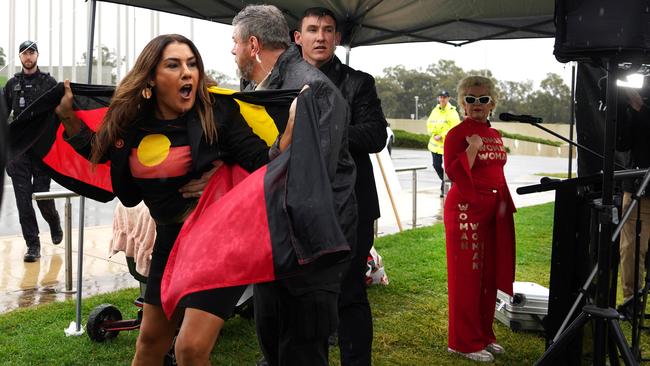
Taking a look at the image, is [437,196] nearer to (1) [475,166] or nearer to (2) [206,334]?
(1) [475,166]

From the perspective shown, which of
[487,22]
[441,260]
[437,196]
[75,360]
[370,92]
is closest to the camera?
[370,92]

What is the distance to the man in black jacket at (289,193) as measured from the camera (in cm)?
280

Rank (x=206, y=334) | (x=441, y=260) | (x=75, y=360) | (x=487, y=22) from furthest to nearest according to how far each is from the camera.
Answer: (x=441, y=260) → (x=487, y=22) → (x=75, y=360) → (x=206, y=334)

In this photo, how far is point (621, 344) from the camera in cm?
315

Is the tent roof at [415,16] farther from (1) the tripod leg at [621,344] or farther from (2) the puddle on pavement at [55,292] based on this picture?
(1) the tripod leg at [621,344]

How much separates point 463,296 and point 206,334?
8.22 ft

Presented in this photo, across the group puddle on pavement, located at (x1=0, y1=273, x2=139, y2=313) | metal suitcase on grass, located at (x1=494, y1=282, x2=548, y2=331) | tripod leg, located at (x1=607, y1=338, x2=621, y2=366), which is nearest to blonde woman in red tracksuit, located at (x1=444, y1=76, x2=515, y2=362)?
metal suitcase on grass, located at (x1=494, y1=282, x2=548, y2=331)

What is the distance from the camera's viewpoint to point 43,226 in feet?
32.2

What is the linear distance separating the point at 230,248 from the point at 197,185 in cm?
45

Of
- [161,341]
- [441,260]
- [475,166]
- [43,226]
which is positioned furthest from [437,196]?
[161,341]

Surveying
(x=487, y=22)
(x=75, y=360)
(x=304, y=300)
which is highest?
(x=487, y=22)

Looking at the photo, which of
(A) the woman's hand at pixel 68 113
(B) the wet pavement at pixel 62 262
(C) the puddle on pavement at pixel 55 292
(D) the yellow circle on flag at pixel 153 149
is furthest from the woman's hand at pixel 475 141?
(C) the puddle on pavement at pixel 55 292

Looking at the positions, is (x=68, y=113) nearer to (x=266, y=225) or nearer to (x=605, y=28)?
(x=266, y=225)

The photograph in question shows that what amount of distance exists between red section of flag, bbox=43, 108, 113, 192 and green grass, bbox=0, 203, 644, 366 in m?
1.54
